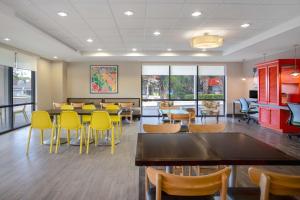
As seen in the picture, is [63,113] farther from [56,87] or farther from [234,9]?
[56,87]

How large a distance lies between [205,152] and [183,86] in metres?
9.55

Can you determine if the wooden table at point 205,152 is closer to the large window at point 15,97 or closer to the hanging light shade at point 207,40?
the hanging light shade at point 207,40

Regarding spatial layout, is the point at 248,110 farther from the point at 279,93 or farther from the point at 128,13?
the point at 128,13

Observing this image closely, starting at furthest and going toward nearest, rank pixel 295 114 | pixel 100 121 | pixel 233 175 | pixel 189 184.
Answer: pixel 295 114 < pixel 100 121 < pixel 233 175 < pixel 189 184

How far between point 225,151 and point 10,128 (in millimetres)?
7348

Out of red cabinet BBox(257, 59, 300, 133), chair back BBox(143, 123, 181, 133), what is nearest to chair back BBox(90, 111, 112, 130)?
chair back BBox(143, 123, 181, 133)

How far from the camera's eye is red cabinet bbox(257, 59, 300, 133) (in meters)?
7.17

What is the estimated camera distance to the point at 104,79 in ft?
35.7

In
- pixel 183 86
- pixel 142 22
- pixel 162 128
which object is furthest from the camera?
pixel 183 86

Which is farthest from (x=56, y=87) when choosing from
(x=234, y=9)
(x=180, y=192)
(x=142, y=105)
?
(x=180, y=192)


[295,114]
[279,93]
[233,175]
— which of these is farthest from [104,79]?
[233,175]

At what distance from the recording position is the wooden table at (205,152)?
1.66 meters

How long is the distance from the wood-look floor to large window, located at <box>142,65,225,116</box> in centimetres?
579

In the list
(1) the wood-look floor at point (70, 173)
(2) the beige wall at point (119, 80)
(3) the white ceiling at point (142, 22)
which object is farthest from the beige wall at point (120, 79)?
(1) the wood-look floor at point (70, 173)
